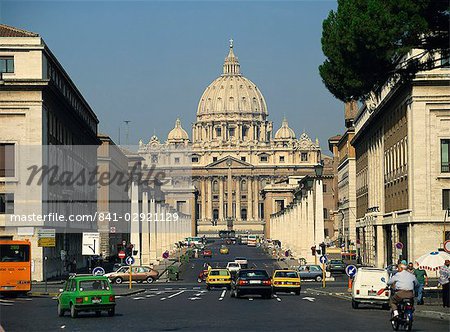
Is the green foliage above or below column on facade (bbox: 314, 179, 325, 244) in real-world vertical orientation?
above

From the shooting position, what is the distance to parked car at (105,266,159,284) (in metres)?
83.1

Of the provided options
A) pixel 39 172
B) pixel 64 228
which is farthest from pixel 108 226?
pixel 39 172

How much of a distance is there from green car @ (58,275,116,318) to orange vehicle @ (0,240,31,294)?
17461mm

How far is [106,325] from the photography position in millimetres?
33625

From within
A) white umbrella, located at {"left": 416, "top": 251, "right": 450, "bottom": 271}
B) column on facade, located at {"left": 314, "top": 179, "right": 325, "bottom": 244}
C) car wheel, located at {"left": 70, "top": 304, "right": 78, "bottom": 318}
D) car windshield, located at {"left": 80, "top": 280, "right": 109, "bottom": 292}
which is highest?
column on facade, located at {"left": 314, "top": 179, "right": 325, "bottom": 244}

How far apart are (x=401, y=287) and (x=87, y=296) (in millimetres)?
11008

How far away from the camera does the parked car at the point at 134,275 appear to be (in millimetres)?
83125

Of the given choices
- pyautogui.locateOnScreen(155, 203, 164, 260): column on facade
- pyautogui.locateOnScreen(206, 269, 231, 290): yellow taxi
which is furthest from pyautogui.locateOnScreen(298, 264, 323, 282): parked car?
pyautogui.locateOnScreen(155, 203, 164, 260): column on facade

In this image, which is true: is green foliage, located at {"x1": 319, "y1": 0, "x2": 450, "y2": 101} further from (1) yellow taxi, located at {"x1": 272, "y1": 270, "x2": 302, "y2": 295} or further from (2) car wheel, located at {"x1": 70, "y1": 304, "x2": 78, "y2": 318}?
(1) yellow taxi, located at {"x1": 272, "y1": 270, "x2": 302, "y2": 295}

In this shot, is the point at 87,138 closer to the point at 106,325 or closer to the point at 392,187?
the point at 392,187

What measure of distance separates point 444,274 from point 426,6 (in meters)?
12.2

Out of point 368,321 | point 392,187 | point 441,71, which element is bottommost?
point 368,321

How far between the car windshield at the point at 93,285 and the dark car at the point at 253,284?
1674 cm

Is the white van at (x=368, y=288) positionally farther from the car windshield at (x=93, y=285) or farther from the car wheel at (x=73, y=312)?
the car wheel at (x=73, y=312)
